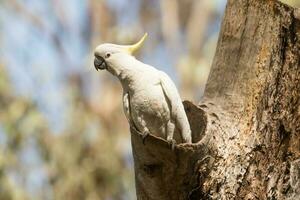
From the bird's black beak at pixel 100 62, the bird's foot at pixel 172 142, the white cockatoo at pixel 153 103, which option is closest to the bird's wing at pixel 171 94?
the white cockatoo at pixel 153 103

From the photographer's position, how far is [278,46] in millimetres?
2621

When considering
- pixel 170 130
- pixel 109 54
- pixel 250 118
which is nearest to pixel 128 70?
pixel 109 54

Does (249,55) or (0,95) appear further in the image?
(0,95)

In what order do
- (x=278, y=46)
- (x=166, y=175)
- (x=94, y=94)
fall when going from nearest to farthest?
(x=166, y=175), (x=278, y=46), (x=94, y=94)

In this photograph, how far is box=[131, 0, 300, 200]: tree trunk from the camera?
2.44 metres

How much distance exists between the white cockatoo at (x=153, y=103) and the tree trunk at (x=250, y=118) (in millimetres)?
88

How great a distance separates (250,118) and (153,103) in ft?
1.29

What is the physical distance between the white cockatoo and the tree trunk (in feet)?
0.29

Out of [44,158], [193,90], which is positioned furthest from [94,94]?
[44,158]

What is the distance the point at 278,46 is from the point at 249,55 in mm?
111

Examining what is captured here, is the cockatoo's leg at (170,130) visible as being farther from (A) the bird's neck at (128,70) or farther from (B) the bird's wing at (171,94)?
(A) the bird's neck at (128,70)

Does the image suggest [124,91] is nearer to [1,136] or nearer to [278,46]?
[278,46]

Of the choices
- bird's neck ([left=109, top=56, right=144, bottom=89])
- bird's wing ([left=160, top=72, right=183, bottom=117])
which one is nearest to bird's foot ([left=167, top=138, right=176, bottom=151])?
bird's wing ([left=160, top=72, right=183, bottom=117])

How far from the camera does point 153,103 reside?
2.40 m
